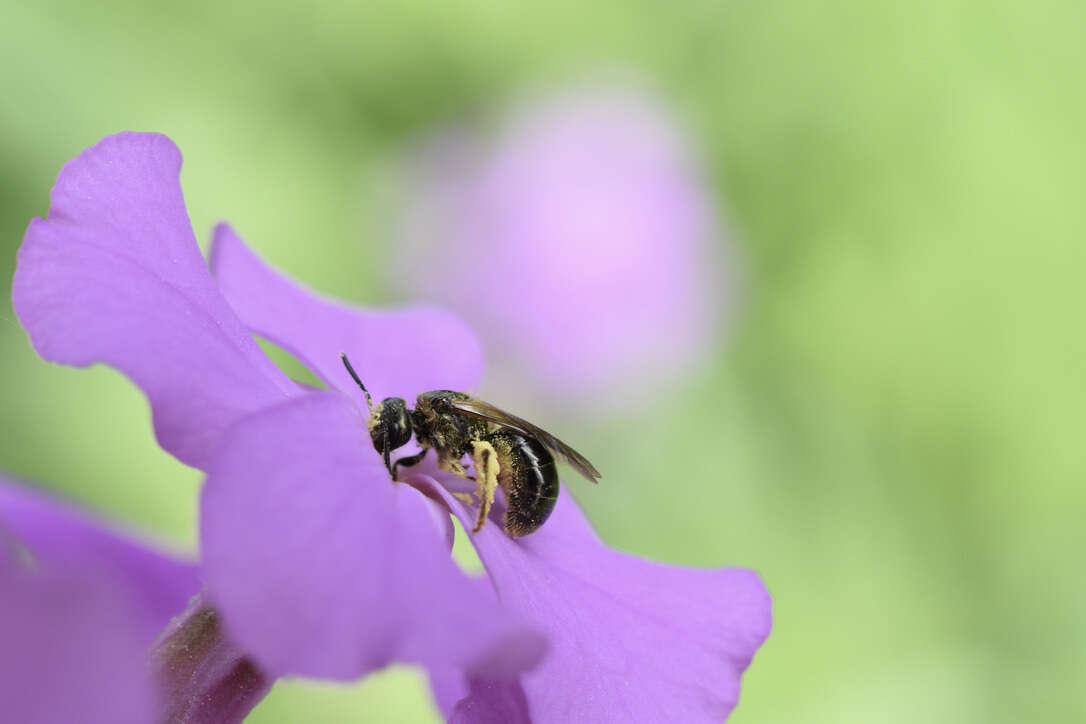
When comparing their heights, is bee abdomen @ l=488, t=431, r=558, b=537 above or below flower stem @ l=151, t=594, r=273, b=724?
above

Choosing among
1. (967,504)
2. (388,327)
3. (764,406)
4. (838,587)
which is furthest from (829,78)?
(388,327)

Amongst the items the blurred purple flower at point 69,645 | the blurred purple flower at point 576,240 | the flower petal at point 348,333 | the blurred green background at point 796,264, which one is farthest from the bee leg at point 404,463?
the blurred purple flower at point 576,240

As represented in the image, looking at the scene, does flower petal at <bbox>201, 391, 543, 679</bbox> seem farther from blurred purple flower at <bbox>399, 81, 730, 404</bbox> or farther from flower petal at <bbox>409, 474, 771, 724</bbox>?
blurred purple flower at <bbox>399, 81, 730, 404</bbox>

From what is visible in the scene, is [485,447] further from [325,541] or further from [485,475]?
[325,541]

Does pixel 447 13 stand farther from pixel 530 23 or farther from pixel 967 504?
pixel 967 504

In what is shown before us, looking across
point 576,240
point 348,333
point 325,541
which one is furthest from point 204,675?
point 576,240

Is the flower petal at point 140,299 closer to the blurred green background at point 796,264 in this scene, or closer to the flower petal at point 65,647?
the flower petal at point 65,647

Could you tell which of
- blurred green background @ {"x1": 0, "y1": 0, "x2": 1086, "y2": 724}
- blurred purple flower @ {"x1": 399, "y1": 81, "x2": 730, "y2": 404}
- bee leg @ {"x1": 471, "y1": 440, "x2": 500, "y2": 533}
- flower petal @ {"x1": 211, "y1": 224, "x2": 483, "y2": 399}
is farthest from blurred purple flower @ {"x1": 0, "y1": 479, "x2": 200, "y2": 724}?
blurred purple flower @ {"x1": 399, "y1": 81, "x2": 730, "y2": 404}
